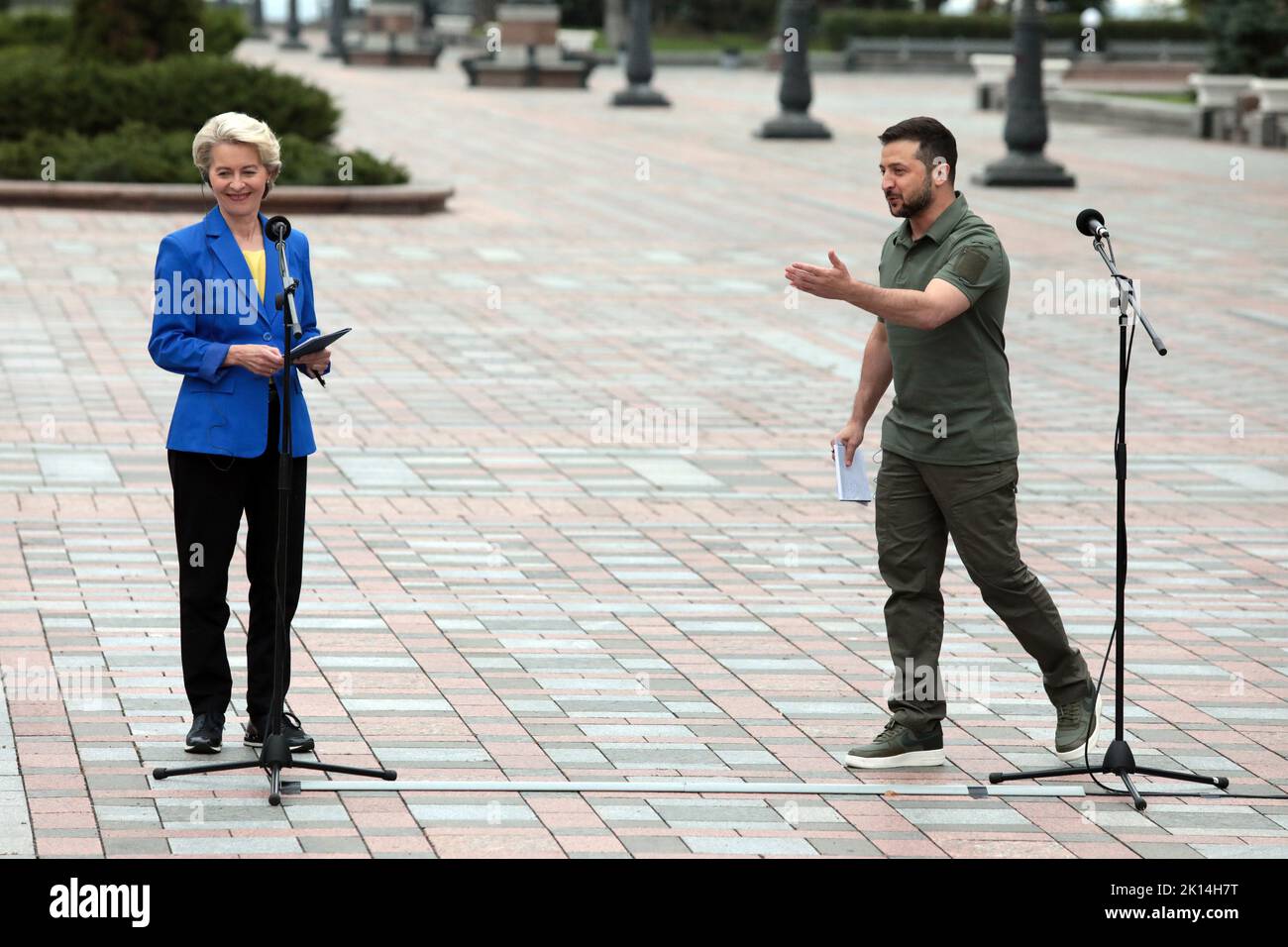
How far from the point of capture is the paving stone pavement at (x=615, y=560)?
5820mm

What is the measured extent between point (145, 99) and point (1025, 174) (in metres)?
9.73

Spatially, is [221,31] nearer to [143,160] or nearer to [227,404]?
[143,160]

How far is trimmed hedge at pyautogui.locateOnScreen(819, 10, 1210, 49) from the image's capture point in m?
59.5

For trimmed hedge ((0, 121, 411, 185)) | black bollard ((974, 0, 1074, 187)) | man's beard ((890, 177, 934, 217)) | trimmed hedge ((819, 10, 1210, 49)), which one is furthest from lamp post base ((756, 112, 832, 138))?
trimmed hedge ((819, 10, 1210, 49))

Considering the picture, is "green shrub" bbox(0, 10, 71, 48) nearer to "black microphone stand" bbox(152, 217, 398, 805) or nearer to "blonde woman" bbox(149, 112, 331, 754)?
"blonde woman" bbox(149, 112, 331, 754)

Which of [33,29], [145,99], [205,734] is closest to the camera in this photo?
[205,734]

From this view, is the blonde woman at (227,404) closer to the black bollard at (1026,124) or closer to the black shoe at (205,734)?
the black shoe at (205,734)

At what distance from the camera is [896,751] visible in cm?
623

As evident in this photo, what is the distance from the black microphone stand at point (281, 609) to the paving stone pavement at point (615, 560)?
0.07 metres

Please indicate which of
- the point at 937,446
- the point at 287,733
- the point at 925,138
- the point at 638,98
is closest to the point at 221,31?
the point at 638,98

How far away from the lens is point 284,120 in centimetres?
2316
